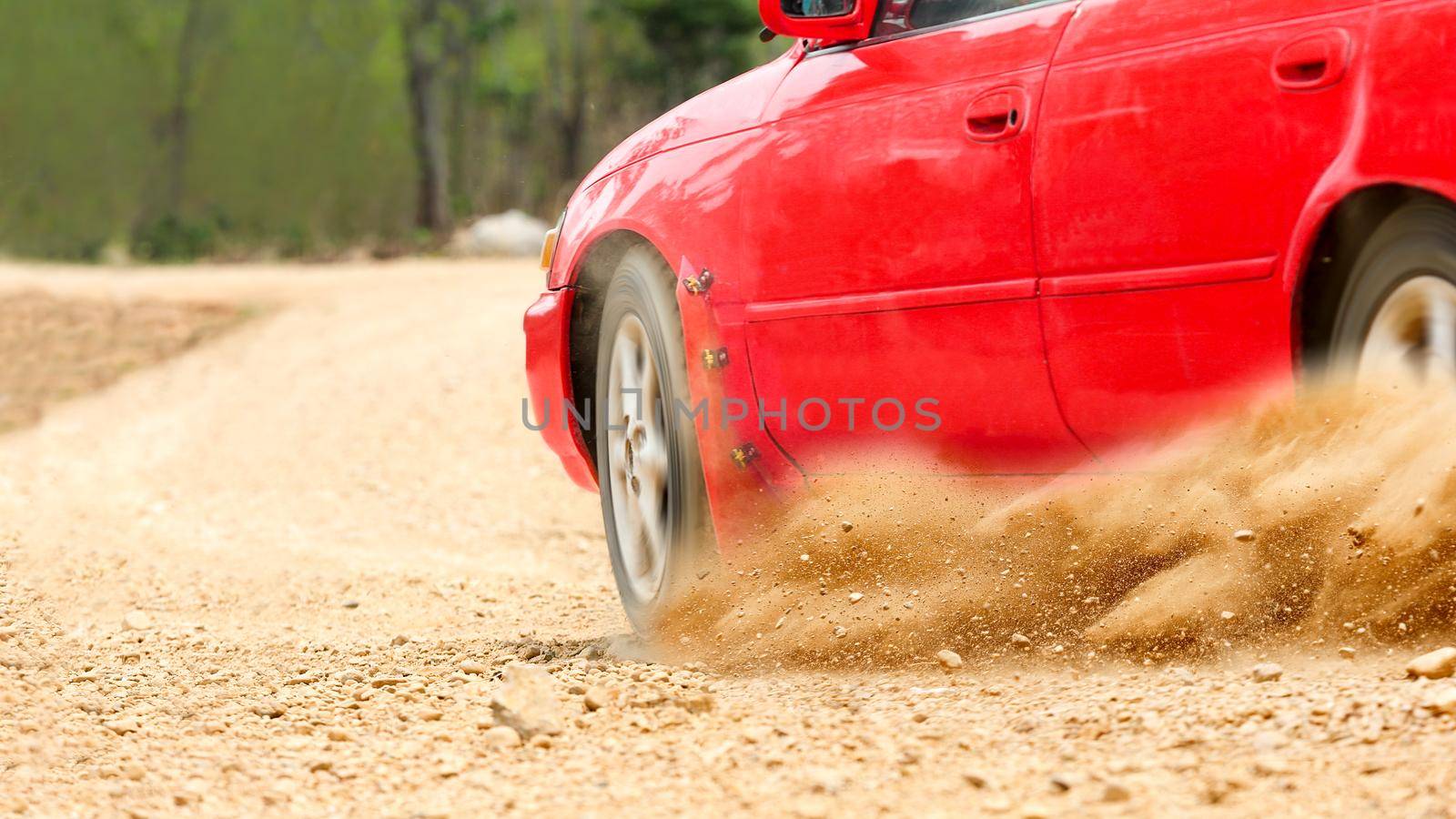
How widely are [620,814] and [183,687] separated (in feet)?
6.19

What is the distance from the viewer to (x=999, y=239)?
3486 mm

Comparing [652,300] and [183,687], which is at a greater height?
[652,300]

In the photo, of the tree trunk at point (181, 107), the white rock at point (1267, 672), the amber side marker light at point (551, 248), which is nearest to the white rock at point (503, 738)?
the white rock at point (1267, 672)

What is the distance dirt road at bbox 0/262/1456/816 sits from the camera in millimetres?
2754

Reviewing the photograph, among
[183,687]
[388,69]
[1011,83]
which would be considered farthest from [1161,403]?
[388,69]

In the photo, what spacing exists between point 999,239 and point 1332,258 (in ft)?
Answer: 2.35

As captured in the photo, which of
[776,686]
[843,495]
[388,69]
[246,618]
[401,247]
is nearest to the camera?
[776,686]

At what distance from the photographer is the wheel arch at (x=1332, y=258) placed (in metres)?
2.91

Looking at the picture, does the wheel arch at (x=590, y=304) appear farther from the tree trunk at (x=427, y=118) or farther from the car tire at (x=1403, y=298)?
the tree trunk at (x=427, y=118)

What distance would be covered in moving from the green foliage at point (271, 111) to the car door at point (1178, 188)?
957 inches

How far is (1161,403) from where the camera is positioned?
332 cm

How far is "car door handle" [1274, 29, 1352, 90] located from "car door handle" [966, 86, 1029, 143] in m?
0.58

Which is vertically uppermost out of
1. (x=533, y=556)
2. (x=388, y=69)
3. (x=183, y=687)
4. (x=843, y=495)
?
(x=388, y=69)

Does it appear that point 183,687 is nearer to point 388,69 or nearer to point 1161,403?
point 1161,403
